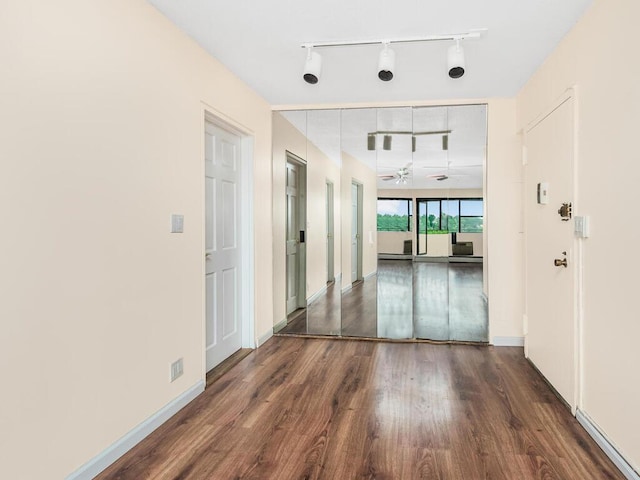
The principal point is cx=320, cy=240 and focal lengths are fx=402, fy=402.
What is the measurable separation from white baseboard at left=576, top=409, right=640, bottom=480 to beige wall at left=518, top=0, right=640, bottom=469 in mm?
36

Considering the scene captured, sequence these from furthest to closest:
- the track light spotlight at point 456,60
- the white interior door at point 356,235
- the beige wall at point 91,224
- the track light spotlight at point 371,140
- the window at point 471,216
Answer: the white interior door at point 356,235, the track light spotlight at point 371,140, the window at point 471,216, the track light spotlight at point 456,60, the beige wall at point 91,224

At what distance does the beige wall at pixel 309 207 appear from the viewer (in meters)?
4.36

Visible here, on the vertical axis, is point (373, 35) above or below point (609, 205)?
above

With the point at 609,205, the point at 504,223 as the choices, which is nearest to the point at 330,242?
the point at 504,223

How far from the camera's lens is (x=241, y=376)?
319 centimetres

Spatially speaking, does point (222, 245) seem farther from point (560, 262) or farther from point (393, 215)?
point (560, 262)

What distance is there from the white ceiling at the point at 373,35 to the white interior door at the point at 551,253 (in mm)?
524

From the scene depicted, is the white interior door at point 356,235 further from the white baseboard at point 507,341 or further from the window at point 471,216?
the white baseboard at point 507,341

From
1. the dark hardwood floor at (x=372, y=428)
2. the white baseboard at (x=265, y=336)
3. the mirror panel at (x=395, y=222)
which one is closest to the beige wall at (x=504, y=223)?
the dark hardwood floor at (x=372, y=428)

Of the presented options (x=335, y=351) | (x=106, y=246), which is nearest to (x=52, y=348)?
(x=106, y=246)

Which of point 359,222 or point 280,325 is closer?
point 359,222

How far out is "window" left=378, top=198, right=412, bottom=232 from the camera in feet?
13.9

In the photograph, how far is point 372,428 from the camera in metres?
2.36

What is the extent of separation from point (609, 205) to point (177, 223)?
8.01 ft
